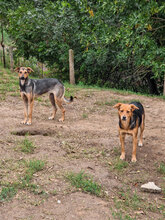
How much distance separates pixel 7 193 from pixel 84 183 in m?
1.22

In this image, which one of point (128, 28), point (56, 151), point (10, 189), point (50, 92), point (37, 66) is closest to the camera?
point (10, 189)

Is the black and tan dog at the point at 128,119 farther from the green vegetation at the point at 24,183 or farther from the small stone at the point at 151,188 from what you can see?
the green vegetation at the point at 24,183

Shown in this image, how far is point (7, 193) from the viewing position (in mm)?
4094

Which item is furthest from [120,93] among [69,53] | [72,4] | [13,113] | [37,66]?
[37,66]

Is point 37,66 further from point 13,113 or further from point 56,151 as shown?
point 56,151

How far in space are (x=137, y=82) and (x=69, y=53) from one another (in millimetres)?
3804

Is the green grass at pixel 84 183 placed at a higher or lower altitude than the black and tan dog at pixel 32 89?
lower

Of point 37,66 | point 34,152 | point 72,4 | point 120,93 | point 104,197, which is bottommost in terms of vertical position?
point 104,197

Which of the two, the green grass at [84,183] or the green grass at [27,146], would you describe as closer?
the green grass at [84,183]

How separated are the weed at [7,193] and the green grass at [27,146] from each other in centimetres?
140

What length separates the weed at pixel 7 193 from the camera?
399cm

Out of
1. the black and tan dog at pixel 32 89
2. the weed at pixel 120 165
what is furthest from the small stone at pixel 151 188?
the black and tan dog at pixel 32 89

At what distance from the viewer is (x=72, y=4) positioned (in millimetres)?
14070

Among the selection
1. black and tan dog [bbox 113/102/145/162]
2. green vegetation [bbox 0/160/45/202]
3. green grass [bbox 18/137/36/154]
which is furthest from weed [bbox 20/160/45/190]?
black and tan dog [bbox 113/102/145/162]
